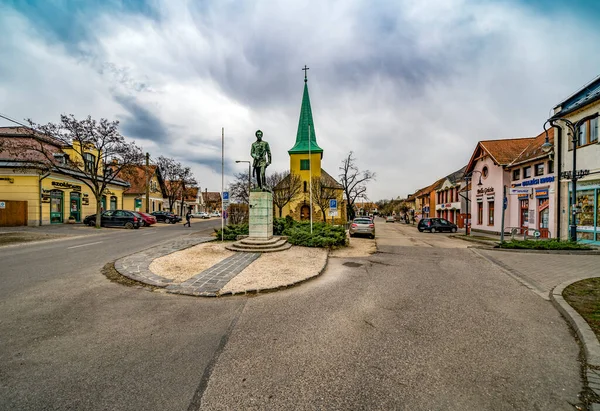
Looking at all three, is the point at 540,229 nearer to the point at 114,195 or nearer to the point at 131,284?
the point at 131,284

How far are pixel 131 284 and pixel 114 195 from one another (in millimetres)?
33217

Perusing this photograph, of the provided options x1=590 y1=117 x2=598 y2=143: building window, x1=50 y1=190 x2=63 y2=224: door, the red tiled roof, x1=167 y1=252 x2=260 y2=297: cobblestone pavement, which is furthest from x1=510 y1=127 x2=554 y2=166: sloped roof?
the red tiled roof

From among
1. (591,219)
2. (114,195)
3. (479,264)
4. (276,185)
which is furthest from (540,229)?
(114,195)

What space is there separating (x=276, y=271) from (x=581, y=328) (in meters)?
5.97

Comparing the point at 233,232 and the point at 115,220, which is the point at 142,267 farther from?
the point at 115,220

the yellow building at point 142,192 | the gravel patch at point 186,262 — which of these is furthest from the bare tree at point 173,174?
the gravel patch at point 186,262

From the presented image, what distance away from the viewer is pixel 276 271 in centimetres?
750

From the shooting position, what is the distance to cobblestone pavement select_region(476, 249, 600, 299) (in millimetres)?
7018

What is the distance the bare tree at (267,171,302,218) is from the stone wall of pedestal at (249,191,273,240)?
1991 centimetres

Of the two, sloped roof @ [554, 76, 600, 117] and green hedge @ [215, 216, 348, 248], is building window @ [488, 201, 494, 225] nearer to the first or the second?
sloped roof @ [554, 76, 600, 117]

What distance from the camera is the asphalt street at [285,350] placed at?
254 cm

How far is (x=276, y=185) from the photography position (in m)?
36.2

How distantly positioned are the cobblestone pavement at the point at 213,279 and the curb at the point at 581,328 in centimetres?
573

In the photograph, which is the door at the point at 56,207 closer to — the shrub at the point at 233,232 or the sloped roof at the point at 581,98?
the shrub at the point at 233,232
